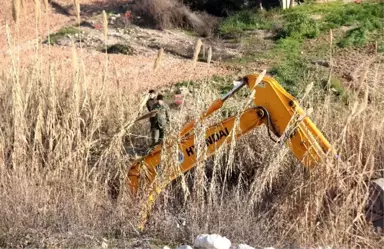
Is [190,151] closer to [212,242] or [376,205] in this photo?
[212,242]

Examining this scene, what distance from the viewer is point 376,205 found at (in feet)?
18.6

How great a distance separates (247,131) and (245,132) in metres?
0.02

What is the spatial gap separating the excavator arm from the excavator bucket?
523mm

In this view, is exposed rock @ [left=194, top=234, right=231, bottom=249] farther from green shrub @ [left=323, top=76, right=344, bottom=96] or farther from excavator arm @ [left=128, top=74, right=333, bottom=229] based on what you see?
green shrub @ [left=323, top=76, right=344, bottom=96]

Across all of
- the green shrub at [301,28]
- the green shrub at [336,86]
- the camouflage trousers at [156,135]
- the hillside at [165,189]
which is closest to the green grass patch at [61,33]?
the green shrub at [301,28]

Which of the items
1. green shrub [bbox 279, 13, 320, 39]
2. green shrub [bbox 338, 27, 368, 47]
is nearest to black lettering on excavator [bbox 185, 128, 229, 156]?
green shrub [bbox 338, 27, 368, 47]

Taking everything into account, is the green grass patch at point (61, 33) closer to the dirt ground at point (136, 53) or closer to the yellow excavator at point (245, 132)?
the dirt ground at point (136, 53)

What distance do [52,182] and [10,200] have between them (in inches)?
19.1

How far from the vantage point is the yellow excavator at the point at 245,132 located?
18.5 ft

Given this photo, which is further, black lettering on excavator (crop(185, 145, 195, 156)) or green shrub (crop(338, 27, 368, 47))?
green shrub (crop(338, 27, 368, 47))

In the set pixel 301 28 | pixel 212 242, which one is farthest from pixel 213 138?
pixel 301 28

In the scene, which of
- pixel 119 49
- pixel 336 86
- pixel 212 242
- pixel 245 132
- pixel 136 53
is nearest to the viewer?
pixel 212 242

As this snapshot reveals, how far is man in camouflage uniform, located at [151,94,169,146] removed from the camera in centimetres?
695

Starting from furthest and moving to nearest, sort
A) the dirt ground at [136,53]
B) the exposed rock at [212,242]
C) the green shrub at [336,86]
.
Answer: the dirt ground at [136,53]
the green shrub at [336,86]
the exposed rock at [212,242]
